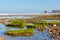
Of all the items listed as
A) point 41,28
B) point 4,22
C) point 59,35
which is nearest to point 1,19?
point 4,22

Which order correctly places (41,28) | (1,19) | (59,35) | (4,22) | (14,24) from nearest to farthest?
(59,35) → (41,28) → (14,24) → (4,22) → (1,19)

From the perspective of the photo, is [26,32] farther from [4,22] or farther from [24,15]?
[24,15]

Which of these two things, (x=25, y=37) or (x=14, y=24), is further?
(x=14, y=24)

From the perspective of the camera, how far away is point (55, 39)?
11672 mm

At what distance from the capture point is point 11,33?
43.0 feet

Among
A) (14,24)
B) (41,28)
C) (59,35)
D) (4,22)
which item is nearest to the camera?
(59,35)

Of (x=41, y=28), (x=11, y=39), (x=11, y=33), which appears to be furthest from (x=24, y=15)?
(x=11, y=39)

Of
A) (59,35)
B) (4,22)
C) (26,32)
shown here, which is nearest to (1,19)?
(4,22)

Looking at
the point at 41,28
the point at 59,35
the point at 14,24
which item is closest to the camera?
the point at 59,35

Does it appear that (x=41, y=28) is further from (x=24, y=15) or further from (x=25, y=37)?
(x=24, y=15)

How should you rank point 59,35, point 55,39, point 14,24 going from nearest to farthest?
point 55,39
point 59,35
point 14,24

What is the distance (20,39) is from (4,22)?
24.6 feet

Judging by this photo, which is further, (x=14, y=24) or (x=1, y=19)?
(x=1, y=19)

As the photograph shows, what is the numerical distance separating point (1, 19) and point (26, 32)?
7.74 meters
